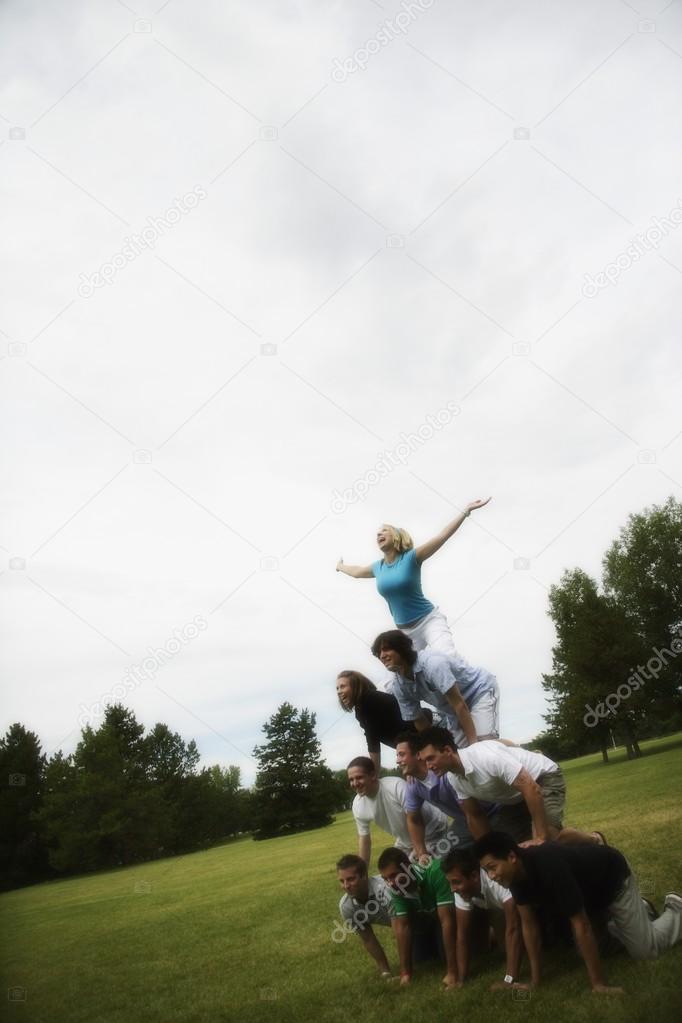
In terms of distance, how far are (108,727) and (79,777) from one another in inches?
257

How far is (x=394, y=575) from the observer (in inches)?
248

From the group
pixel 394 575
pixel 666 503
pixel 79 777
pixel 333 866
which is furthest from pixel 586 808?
pixel 79 777

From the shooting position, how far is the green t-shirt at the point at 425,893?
5324 millimetres

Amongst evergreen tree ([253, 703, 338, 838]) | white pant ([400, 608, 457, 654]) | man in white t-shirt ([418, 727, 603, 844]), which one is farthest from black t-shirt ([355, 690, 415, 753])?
evergreen tree ([253, 703, 338, 838])

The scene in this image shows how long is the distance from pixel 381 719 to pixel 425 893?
4.57ft

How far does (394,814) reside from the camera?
5.98 m

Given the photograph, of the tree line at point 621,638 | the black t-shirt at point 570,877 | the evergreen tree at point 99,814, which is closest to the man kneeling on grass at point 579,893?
the black t-shirt at point 570,877

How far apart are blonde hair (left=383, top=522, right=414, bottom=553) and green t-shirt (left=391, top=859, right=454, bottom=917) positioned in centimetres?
265

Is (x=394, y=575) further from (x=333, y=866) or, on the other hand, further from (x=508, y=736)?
(x=333, y=866)

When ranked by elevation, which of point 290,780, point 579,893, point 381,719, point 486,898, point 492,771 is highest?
point 381,719

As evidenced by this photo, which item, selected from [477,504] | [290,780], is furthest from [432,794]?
[290,780]

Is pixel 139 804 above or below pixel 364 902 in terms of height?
above

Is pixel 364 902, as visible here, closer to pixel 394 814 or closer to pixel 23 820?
pixel 394 814

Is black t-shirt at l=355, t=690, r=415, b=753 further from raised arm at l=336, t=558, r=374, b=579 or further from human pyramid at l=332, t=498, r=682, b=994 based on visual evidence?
raised arm at l=336, t=558, r=374, b=579
